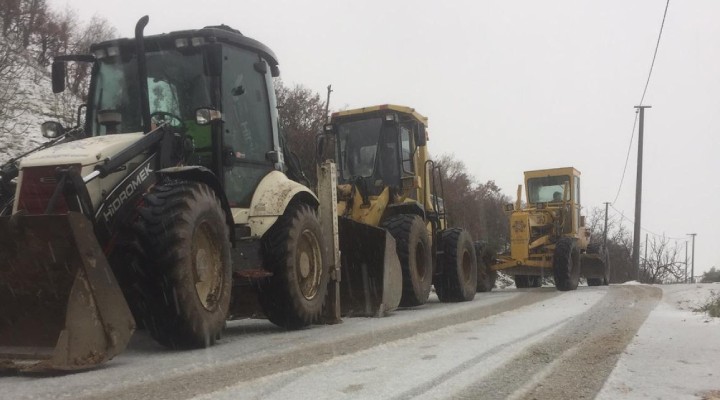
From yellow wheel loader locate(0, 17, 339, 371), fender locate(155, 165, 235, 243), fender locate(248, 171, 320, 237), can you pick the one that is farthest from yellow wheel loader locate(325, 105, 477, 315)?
fender locate(155, 165, 235, 243)

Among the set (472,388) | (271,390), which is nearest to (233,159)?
(271,390)

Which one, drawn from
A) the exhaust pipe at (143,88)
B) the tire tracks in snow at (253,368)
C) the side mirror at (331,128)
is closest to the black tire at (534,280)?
the side mirror at (331,128)

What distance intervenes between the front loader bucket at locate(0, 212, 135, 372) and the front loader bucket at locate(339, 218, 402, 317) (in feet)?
14.0

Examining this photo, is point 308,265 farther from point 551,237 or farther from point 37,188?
point 551,237

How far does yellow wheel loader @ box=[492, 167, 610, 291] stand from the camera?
1630 centimetres

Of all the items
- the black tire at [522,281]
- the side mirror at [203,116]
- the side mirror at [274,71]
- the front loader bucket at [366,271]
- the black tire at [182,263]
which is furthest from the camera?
the black tire at [522,281]

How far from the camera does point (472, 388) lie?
3.83 m

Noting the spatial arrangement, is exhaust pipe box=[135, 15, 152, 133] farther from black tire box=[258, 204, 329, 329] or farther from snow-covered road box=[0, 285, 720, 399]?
snow-covered road box=[0, 285, 720, 399]

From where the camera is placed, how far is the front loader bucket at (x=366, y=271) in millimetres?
8516

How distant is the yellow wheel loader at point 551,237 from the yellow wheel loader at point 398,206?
4.53m

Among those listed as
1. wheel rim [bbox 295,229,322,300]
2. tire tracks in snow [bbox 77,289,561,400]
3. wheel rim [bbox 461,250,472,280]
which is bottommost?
wheel rim [bbox 461,250,472,280]

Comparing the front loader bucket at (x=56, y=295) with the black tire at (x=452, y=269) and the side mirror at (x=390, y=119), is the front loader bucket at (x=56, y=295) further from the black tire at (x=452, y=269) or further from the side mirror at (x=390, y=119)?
the black tire at (x=452, y=269)

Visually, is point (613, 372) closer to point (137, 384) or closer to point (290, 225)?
point (137, 384)

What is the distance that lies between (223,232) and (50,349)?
67.4 inches
